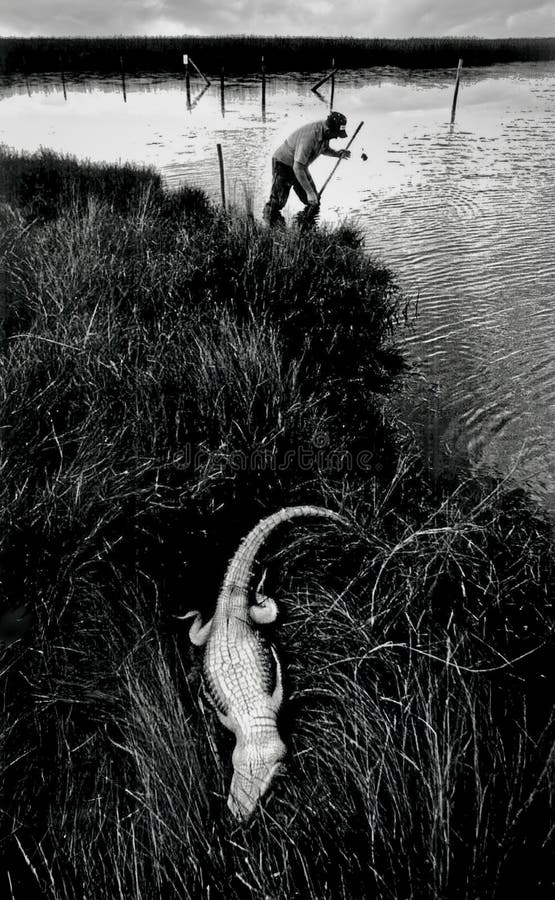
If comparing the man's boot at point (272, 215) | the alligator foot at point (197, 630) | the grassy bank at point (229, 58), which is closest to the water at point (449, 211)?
the man's boot at point (272, 215)

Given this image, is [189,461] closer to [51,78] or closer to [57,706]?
[57,706]

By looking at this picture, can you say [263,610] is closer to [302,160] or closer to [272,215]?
[272,215]

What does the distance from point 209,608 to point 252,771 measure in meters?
1.04

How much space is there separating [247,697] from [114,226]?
6022mm

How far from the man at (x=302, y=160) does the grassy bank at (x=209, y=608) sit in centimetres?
428

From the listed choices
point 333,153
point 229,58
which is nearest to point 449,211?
point 333,153

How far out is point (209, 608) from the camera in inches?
114

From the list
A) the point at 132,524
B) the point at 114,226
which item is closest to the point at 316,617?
the point at 132,524

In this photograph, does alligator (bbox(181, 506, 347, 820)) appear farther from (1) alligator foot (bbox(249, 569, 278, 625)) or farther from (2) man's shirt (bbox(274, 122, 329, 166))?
(2) man's shirt (bbox(274, 122, 329, 166))

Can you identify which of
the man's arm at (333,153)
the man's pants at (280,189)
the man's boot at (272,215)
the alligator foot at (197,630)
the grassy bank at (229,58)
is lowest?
the alligator foot at (197,630)

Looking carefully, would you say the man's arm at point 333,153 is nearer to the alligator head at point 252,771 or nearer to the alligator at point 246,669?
the alligator at point 246,669

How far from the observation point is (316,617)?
8.21 ft

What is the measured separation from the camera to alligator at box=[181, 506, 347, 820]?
1972mm
